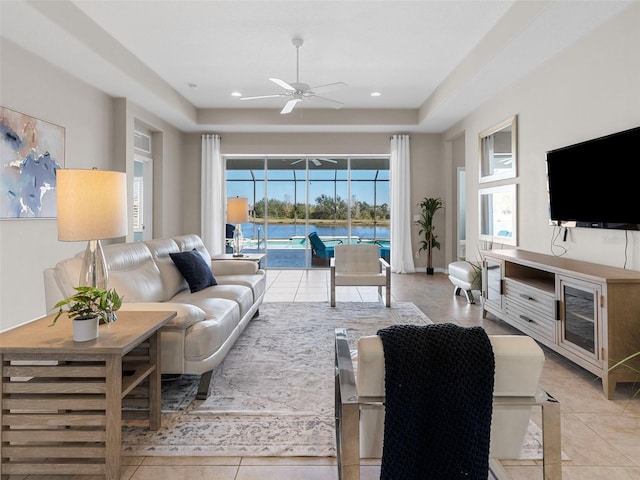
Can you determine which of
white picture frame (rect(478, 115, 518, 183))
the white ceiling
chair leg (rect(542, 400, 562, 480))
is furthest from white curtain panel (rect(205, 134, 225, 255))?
chair leg (rect(542, 400, 562, 480))

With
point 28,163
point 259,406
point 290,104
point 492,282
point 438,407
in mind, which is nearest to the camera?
point 438,407

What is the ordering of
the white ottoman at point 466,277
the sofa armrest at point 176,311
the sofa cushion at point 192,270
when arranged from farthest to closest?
the white ottoman at point 466,277 → the sofa cushion at point 192,270 → the sofa armrest at point 176,311

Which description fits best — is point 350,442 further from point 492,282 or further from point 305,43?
point 305,43

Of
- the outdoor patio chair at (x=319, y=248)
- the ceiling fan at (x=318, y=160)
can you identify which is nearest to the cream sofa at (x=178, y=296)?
the outdoor patio chair at (x=319, y=248)

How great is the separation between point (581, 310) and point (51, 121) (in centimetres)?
527

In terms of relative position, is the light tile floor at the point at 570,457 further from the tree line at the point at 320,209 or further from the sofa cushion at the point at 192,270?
the tree line at the point at 320,209

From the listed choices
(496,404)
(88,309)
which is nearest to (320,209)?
(88,309)

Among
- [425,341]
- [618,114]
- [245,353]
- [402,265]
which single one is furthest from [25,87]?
[402,265]

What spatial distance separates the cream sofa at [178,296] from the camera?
2.16 meters

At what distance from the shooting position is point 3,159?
3471mm

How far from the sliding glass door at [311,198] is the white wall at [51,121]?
2.99 meters

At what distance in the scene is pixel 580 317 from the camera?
2568 mm

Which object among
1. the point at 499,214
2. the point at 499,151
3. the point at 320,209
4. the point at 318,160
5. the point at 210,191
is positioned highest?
the point at 318,160

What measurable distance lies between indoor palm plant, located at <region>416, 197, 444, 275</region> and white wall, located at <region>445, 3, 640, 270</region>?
241 centimetres
